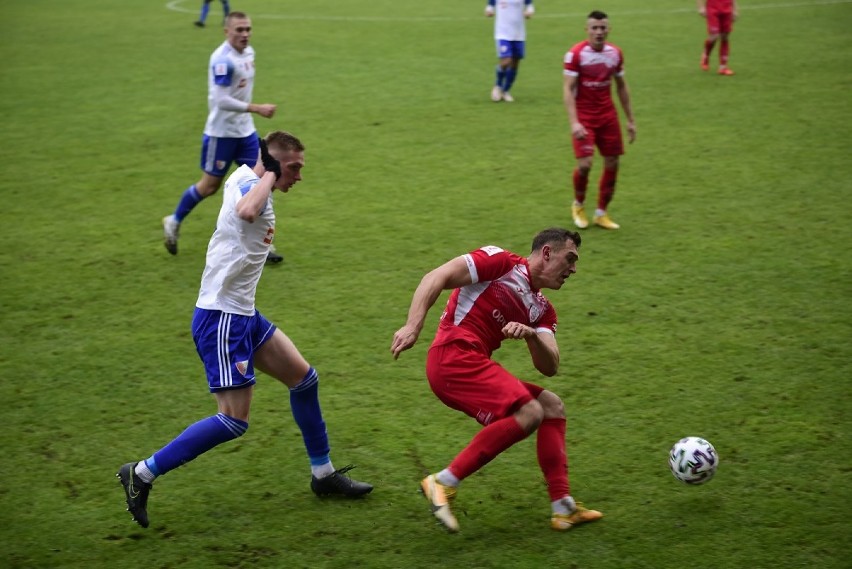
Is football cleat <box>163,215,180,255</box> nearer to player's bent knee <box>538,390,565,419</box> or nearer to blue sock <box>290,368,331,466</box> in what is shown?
blue sock <box>290,368,331,466</box>

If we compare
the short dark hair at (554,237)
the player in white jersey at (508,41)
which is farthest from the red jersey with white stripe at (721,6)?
the short dark hair at (554,237)

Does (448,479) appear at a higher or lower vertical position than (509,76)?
lower

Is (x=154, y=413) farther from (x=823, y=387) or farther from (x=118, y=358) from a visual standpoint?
(x=823, y=387)

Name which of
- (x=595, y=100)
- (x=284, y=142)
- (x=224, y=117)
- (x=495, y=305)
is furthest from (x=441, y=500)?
(x=595, y=100)

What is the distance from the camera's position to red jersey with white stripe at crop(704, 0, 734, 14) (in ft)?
58.9

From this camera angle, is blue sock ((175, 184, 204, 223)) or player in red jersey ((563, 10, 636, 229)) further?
player in red jersey ((563, 10, 636, 229))

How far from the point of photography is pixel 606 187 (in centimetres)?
1098

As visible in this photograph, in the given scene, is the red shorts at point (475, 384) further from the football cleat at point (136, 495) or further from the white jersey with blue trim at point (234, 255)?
the football cleat at point (136, 495)

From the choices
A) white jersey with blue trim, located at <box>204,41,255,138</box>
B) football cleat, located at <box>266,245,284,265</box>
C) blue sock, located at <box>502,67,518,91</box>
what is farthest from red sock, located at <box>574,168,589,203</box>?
blue sock, located at <box>502,67,518,91</box>

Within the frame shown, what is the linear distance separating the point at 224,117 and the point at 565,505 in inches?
246

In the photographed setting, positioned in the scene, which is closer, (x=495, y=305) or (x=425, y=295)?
(x=425, y=295)

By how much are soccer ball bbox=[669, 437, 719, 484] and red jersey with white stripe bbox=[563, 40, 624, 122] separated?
18.6ft

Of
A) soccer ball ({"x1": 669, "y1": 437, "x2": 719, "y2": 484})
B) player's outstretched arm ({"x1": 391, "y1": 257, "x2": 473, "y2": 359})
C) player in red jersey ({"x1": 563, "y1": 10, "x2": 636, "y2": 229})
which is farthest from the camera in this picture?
player in red jersey ({"x1": 563, "y1": 10, "x2": 636, "y2": 229})

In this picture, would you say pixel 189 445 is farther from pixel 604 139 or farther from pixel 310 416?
pixel 604 139
